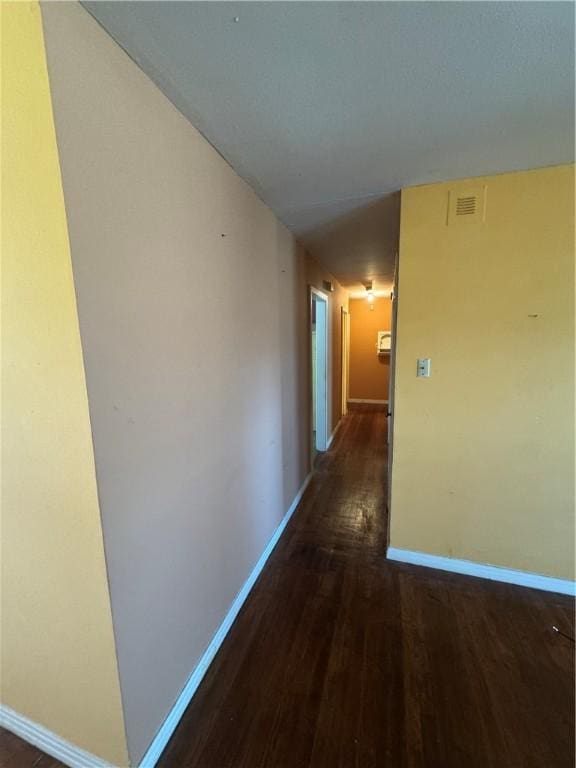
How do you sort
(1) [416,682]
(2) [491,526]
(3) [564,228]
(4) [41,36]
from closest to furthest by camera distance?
(4) [41,36] < (1) [416,682] < (3) [564,228] < (2) [491,526]

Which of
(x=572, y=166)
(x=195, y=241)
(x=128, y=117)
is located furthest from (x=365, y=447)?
(x=128, y=117)

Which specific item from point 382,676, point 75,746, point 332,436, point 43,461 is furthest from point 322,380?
point 75,746

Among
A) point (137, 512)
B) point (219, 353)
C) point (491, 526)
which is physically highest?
point (219, 353)

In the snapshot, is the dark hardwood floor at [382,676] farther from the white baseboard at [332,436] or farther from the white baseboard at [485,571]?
the white baseboard at [332,436]

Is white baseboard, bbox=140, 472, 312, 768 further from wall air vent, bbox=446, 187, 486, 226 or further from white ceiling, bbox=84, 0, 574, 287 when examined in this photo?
wall air vent, bbox=446, 187, 486, 226

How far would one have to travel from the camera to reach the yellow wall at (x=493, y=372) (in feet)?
5.64

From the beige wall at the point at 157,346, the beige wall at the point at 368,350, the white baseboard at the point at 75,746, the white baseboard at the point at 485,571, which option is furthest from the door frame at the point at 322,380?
the beige wall at the point at 368,350

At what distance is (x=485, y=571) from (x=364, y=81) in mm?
2578

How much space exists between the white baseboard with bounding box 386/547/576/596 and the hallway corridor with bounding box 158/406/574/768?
1.9 inches

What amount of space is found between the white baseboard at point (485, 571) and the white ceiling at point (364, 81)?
230 centimetres

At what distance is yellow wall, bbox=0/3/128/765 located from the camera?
788mm

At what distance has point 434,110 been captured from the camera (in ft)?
4.01

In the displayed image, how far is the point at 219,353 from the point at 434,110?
4.31 ft

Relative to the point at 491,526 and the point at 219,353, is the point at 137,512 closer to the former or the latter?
the point at 219,353
